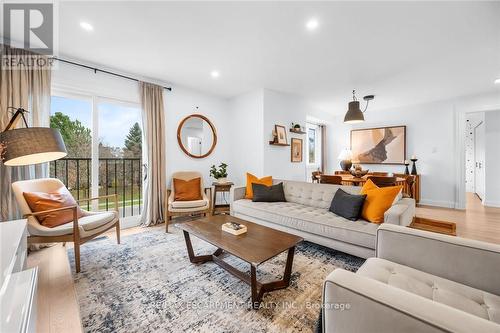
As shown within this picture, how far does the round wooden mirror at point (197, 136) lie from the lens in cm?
407

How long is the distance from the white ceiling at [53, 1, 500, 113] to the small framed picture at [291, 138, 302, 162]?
1.36m

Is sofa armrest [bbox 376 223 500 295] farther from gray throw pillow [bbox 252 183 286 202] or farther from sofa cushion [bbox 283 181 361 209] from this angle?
gray throw pillow [bbox 252 183 286 202]

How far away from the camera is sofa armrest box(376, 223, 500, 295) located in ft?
3.64

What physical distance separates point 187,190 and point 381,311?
125 inches

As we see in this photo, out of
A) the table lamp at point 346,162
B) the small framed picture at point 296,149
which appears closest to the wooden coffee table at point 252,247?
the table lamp at point 346,162

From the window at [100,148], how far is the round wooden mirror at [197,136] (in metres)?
0.76

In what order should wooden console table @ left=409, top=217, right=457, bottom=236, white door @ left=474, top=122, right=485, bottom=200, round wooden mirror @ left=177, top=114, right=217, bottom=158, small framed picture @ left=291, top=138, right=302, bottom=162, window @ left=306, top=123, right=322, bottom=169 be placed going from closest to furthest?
wooden console table @ left=409, top=217, right=457, bottom=236, round wooden mirror @ left=177, top=114, right=217, bottom=158, small framed picture @ left=291, top=138, right=302, bottom=162, white door @ left=474, top=122, right=485, bottom=200, window @ left=306, top=123, right=322, bottom=169

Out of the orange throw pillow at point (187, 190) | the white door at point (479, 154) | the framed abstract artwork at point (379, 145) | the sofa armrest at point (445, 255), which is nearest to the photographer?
the sofa armrest at point (445, 255)

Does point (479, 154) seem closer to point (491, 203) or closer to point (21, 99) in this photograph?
point (491, 203)

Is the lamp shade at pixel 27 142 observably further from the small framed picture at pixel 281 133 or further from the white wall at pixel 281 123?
the small framed picture at pixel 281 133

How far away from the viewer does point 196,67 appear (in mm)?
3154

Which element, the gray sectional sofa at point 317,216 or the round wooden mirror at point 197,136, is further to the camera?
the round wooden mirror at point 197,136

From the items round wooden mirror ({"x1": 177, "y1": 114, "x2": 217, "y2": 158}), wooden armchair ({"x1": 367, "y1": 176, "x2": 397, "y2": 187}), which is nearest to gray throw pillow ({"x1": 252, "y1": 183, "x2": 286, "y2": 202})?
A: wooden armchair ({"x1": 367, "y1": 176, "x2": 397, "y2": 187})

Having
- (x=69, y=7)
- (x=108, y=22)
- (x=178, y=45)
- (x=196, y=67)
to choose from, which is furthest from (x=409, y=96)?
(x=69, y=7)
